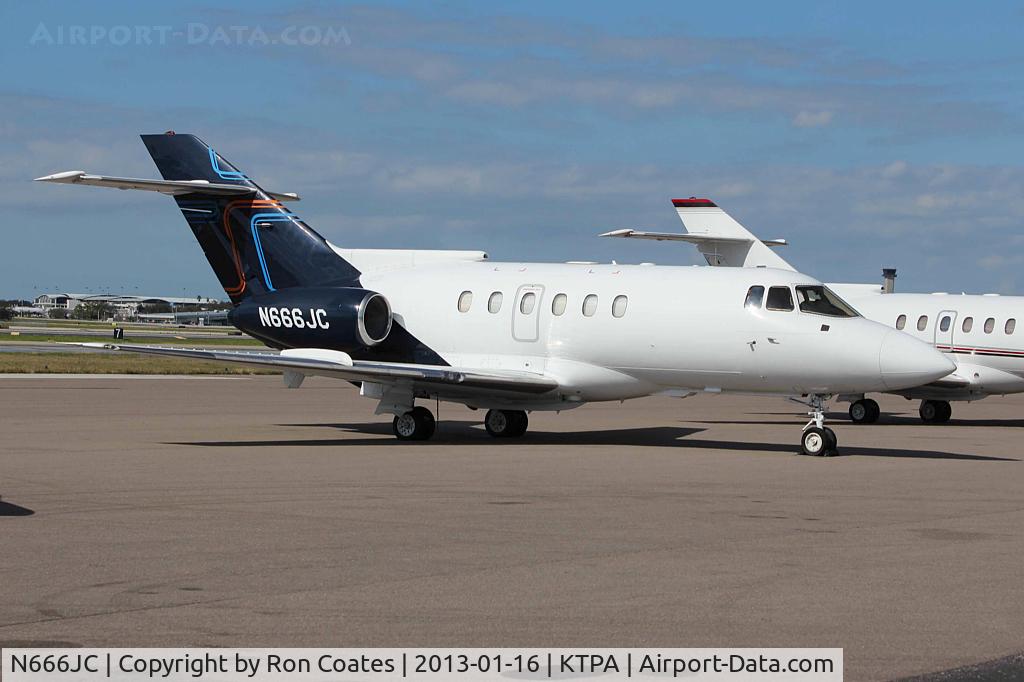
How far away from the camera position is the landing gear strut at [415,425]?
20875 millimetres

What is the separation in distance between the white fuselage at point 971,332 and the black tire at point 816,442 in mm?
9611

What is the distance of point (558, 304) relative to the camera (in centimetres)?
2083

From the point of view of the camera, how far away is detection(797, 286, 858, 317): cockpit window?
1894 cm

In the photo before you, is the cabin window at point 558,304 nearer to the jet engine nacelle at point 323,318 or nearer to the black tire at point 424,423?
the black tire at point 424,423

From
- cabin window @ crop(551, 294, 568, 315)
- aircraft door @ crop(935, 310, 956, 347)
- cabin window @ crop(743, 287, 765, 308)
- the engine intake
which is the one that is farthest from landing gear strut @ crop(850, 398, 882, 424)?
the engine intake

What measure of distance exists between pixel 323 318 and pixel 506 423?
3.35 metres

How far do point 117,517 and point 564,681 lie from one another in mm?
6257

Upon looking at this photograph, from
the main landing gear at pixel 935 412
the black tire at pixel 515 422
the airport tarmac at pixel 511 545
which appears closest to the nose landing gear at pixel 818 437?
the airport tarmac at pixel 511 545

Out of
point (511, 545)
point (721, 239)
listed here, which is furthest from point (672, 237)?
point (511, 545)

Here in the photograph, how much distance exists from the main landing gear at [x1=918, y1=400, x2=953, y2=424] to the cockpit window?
11074 mm

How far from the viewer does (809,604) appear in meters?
8.12

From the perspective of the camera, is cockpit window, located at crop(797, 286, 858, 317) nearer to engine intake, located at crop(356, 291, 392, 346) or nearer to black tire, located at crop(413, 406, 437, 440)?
black tire, located at crop(413, 406, 437, 440)

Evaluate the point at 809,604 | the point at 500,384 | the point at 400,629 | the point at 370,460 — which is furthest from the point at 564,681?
the point at 500,384

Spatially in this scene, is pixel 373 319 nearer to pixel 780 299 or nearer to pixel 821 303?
pixel 780 299
